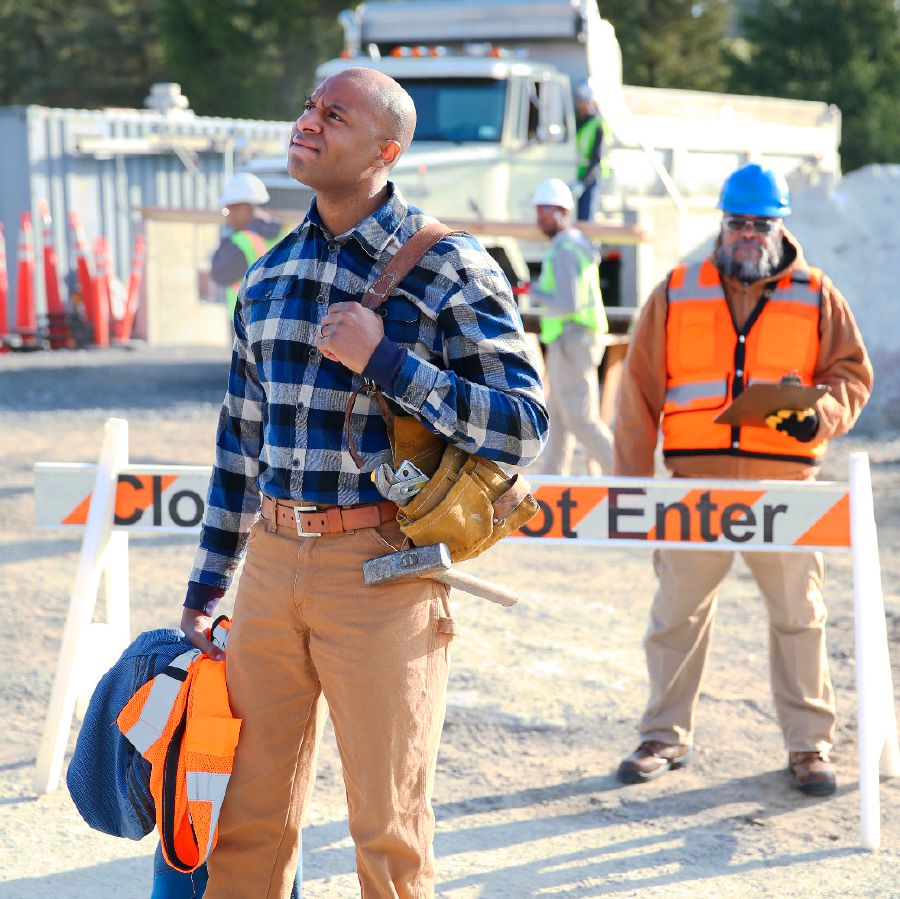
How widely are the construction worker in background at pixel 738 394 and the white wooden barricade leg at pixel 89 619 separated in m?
1.86

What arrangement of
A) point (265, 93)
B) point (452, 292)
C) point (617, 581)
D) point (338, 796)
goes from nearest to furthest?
point (452, 292) → point (338, 796) → point (617, 581) → point (265, 93)

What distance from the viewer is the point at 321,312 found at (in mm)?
3014

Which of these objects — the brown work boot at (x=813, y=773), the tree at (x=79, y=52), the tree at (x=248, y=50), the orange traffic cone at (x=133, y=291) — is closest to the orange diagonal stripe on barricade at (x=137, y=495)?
the brown work boot at (x=813, y=773)

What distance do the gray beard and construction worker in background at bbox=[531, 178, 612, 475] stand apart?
4614 millimetres

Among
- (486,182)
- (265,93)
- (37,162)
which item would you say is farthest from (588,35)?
(265,93)

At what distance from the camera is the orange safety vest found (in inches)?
198

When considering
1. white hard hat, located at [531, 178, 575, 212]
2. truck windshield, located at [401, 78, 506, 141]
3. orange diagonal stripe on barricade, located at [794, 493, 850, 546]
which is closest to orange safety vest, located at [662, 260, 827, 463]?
orange diagonal stripe on barricade, located at [794, 493, 850, 546]

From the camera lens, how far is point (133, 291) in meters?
20.9

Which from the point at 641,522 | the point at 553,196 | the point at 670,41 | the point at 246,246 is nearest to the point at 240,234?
the point at 246,246

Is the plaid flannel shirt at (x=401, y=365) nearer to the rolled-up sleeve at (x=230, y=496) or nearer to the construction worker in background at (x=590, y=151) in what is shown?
the rolled-up sleeve at (x=230, y=496)

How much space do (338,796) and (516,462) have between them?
90.9 inches

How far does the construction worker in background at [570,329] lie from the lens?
976 centimetres

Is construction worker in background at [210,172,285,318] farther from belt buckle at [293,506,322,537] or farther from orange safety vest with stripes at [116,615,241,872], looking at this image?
belt buckle at [293,506,322,537]

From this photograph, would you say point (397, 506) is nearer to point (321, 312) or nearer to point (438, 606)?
point (438, 606)
